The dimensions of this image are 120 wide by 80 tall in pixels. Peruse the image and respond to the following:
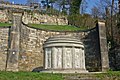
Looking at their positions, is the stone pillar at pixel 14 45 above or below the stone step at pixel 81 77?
above

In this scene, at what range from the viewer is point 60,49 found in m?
17.5

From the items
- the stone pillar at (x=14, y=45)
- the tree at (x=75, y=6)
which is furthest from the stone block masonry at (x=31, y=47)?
the tree at (x=75, y=6)

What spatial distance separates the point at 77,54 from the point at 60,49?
1314 millimetres

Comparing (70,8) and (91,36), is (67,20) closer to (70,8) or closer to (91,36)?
(70,8)

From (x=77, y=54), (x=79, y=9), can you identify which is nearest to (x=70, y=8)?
(x=79, y=9)

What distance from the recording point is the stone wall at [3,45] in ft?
69.7

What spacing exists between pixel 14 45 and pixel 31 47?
2.66m

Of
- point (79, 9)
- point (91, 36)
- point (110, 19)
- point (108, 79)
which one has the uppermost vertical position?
point (79, 9)

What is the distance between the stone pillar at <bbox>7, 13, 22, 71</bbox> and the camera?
19.8m

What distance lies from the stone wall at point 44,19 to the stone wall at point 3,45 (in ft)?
52.9

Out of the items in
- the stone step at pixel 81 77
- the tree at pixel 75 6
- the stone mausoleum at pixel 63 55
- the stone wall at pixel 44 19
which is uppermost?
the tree at pixel 75 6

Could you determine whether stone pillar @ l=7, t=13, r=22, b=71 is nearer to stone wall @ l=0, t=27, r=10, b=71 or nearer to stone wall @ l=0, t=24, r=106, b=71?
stone wall @ l=0, t=24, r=106, b=71

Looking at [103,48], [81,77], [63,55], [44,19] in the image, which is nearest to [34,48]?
[103,48]

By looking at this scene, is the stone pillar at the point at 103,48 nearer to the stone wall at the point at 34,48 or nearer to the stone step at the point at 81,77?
the stone wall at the point at 34,48
